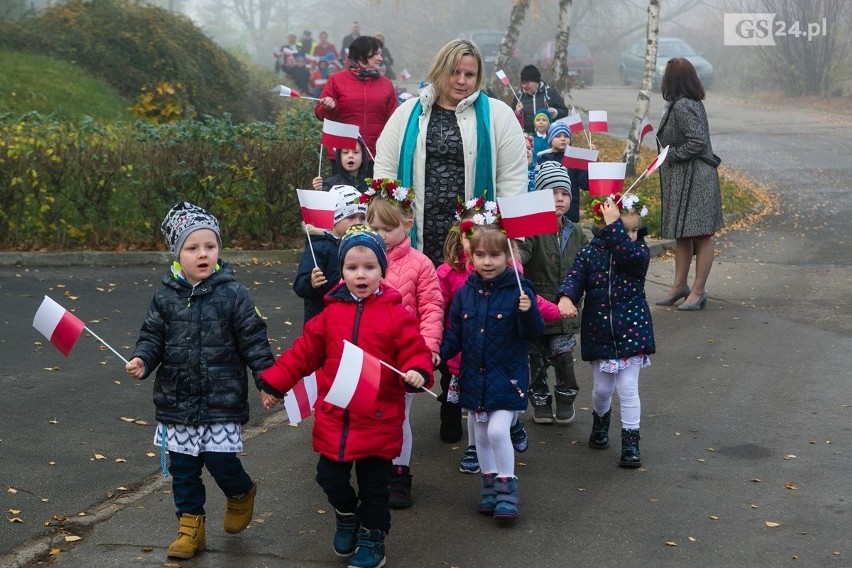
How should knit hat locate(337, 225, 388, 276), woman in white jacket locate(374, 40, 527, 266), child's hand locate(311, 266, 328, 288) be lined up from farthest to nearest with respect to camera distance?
woman in white jacket locate(374, 40, 527, 266) < child's hand locate(311, 266, 328, 288) < knit hat locate(337, 225, 388, 276)

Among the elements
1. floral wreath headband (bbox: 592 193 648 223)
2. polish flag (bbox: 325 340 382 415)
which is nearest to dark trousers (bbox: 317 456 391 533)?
polish flag (bbox: 325 340 382 415)

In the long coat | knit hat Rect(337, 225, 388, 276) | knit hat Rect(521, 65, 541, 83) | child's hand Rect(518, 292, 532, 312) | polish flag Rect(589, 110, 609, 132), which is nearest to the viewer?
knit hat Rect(337, 225, 388, 276)

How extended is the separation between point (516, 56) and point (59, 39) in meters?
16.4

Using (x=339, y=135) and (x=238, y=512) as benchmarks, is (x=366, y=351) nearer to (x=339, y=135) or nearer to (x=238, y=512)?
(x=238, y=512)

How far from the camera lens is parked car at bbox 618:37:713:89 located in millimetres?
40266

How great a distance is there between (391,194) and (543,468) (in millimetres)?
1609

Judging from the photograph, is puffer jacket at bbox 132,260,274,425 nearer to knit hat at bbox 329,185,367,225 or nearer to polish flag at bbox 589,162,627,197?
knit hat at bbox 329,185,367,225

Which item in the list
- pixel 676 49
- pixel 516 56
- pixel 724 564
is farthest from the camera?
pixel 676 49

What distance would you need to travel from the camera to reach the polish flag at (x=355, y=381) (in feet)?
15.4

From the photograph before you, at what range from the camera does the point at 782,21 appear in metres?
38.4

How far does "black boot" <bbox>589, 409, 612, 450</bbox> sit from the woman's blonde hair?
188 centimetres

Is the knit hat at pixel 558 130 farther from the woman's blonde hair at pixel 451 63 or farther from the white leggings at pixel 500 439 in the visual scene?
the white leggings at pixel 500 439

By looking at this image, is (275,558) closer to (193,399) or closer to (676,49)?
(193,399)

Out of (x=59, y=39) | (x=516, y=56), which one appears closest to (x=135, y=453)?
(x=59, y=39)
